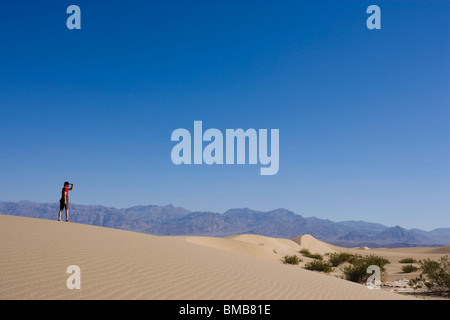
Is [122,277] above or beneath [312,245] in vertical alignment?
above

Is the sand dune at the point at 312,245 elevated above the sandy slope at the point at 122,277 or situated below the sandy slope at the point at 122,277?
below

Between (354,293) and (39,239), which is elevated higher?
(39,239)

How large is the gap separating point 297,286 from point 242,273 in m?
1.61

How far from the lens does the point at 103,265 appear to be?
309 inches

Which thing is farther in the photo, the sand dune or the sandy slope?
the sand dune

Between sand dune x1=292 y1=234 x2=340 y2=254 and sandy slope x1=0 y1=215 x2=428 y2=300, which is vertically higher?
sandy slope x1=0 y1=215 x2=428 y2=300

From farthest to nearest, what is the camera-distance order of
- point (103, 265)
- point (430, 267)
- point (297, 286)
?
1. point (430, 267)
2. point (297, 286)
3. point (103, 265)

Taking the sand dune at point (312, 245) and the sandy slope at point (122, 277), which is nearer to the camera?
the sandy slope at point (122, 277)

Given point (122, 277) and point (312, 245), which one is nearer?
point (122, 277)
